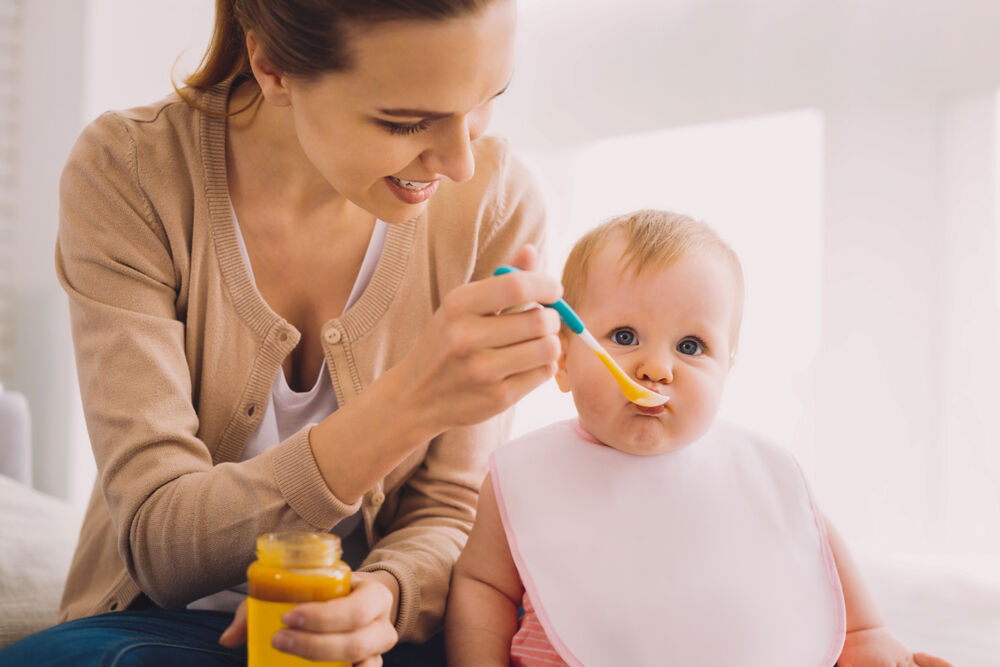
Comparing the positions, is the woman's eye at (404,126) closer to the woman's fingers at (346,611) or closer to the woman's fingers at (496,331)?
the woman's fingers at (496,331)

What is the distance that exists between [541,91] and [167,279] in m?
2.63

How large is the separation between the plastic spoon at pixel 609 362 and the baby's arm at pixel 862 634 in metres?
0.34

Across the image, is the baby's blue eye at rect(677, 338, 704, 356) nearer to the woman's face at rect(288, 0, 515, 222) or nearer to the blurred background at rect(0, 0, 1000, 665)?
the woman's face at rect(288, 0, 515, 222)

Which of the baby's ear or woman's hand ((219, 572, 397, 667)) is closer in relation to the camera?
woman's hand ((219, 572, 397, 667))

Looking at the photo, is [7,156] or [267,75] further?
[7,156]

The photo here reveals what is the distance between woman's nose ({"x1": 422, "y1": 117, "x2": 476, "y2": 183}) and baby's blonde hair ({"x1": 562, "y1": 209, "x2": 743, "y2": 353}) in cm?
20

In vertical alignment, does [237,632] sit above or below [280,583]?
below

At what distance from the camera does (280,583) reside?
855 mm

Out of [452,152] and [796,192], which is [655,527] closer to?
[452,152]

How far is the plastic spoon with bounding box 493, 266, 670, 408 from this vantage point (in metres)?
1.01

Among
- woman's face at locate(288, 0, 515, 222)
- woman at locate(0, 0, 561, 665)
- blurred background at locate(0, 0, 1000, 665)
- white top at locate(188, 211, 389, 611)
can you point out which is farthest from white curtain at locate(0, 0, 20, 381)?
woman's face at locate(288, 0, 515, 222)

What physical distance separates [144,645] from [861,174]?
2477 mm

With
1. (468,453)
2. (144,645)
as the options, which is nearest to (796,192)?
(468,453)

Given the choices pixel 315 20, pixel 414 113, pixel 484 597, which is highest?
pixel 315 20
